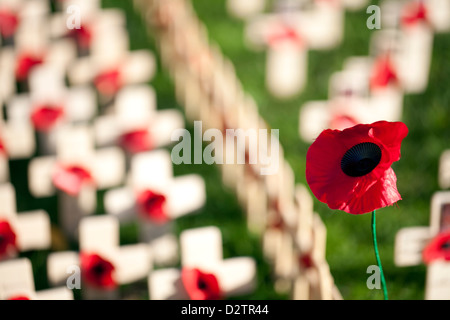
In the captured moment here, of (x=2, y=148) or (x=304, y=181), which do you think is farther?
(x=304, y=181)

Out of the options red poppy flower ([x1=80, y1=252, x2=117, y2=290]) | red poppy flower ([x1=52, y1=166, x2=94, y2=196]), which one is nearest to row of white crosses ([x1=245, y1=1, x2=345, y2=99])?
red poppy flower ([x1=52, y1=166, x2=94, y2=196])

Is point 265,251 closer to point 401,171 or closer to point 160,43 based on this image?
point 401,171

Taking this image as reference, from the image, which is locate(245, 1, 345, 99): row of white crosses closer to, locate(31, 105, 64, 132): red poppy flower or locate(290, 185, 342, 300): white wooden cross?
locate(31, 105, 64, 132): red poppy flower

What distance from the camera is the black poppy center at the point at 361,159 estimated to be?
148cm

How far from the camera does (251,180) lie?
8.62 feet

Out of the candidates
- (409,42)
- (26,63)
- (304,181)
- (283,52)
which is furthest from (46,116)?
(409,42)

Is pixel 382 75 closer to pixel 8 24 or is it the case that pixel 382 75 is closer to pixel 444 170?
pixel 444 170

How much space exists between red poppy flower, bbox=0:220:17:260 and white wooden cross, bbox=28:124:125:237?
35 cm

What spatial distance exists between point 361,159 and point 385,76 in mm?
1735

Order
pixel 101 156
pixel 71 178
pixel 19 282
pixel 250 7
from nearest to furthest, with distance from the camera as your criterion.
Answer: pixel 19 282 < pixel 71 178 < pixel 101 156 < pixel 250 7

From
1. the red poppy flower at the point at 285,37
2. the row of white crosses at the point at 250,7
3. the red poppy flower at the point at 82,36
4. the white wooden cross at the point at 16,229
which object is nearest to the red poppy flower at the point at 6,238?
the white wooden cross at the point at 16,229

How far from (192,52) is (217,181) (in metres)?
0.78

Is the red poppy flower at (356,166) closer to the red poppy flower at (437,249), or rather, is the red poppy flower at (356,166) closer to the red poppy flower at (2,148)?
the red poppy flower at (437,249)

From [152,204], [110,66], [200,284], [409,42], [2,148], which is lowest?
[200,284]
